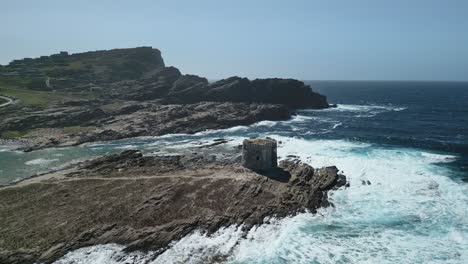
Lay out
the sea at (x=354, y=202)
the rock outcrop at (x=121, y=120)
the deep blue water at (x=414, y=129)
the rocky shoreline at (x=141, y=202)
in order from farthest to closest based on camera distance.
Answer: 1. the rock outcrop at (x=121, y=120)
2. the deep blue water at (x=414, y=129)
3. the rocky shoreline at (x=141, y=202)
4. the sea at (x=354, y=202)

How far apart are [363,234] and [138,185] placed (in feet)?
89.1

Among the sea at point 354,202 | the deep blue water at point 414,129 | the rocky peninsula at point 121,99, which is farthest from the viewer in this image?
the rocky peninsula at point 121,99

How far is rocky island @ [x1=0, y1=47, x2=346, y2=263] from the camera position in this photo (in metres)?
40.2

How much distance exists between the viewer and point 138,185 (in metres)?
51.4

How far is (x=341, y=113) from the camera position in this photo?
132000mm

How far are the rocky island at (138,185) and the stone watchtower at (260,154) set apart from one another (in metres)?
0.14

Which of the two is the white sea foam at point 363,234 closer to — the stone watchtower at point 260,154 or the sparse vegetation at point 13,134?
the stone watchtower at point 260,154

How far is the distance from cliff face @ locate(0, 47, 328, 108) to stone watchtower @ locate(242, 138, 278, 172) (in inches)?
2845

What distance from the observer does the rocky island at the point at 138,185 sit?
1581 inches

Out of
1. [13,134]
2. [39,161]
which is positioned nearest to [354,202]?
[39,161]

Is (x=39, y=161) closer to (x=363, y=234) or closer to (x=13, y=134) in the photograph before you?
(x=13, y=134)

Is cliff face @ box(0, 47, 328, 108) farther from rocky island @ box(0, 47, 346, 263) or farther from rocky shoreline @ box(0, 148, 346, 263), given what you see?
rocky shoreline @ box(0, 148, 346, 263)

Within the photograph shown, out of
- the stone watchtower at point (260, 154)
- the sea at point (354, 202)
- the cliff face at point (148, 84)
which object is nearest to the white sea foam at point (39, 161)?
the sea at point (354, 202)

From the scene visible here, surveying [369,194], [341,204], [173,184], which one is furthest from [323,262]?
[173,184]
